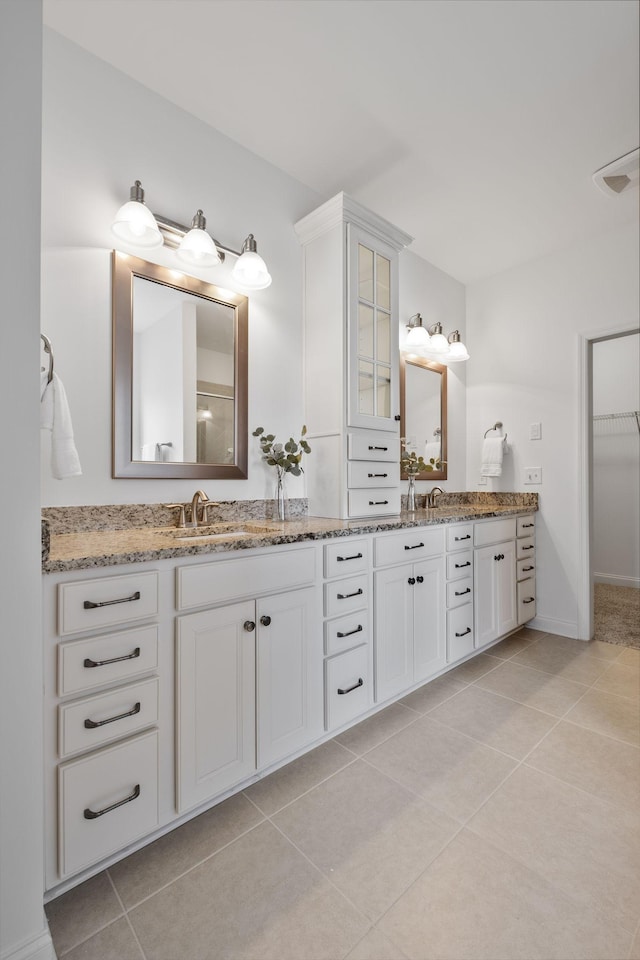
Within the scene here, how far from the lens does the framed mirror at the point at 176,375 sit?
1.78 metres

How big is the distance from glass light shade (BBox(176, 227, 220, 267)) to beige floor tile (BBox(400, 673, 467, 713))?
225 cm

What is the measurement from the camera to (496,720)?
2016 millimetres

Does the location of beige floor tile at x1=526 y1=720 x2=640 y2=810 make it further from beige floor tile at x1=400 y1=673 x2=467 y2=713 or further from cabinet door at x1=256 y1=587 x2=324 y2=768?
cabinet door at x1=256 y1=587 x2=324 y2=768

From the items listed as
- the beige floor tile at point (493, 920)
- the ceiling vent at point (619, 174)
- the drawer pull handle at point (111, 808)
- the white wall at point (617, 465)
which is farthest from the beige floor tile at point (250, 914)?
the white wall at point (617, 465)

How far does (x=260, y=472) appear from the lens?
7.42 feet

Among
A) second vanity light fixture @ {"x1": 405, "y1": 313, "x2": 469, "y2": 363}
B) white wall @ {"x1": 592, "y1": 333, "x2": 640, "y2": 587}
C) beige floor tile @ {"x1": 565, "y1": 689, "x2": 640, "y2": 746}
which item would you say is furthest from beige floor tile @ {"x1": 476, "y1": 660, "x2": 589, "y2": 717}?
white wall @ {"x1": 592, "y1": 333, "x2": 640, "y2": 587}

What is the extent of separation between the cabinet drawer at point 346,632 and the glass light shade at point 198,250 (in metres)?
1.62

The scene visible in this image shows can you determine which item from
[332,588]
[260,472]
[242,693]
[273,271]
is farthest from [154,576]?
[273,271]

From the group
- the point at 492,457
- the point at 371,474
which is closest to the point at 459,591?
the point at 371,474

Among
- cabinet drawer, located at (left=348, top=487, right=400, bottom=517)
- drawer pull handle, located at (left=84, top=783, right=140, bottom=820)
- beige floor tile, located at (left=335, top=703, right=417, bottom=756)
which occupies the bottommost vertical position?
beige floor tile, located at (left=335, top=703, right=417, bottom=756)

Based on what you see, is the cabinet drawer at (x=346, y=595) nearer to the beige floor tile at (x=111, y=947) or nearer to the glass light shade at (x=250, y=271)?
the beige floor tile at (x=111, y=947)

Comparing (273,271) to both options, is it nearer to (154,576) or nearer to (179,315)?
(179,315)

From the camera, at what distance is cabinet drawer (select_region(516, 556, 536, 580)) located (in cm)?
304

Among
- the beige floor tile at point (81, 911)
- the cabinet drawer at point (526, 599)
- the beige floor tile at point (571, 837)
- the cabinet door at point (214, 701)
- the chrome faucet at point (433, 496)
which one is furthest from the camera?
the chrome faucet at point (433, 496)
